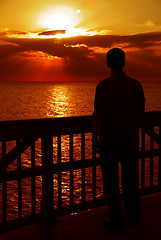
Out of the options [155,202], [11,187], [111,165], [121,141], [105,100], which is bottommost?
[11,187]

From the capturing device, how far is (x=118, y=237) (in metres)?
3.18

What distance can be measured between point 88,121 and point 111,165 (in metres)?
0.82

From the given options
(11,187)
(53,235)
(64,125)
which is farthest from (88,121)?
(11,187)

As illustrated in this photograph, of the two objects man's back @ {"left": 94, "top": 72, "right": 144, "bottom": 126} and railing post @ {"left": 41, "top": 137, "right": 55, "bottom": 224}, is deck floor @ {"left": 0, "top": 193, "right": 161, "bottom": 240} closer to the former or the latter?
railing post @ {"left": 41, "top": 137, "right": 55, "bottom": 224}

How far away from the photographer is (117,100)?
3031 millimetres

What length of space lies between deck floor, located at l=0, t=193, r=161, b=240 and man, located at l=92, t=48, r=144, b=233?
157 millimetres

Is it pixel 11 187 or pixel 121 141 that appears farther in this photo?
pixel 11 187

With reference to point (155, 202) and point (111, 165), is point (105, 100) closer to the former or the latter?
point (111, 165)

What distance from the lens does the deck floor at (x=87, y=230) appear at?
10.4ft

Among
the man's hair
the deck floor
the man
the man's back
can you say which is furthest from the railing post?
the man's hair

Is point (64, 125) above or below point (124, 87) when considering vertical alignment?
below

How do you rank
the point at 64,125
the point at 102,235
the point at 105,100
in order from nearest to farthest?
the point at 105,100 → the point at 102,235 → the point at 64,125

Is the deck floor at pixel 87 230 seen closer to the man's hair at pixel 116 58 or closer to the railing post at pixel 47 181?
the railing post at pixel 47 181

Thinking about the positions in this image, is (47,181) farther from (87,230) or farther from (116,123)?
(116,123)
